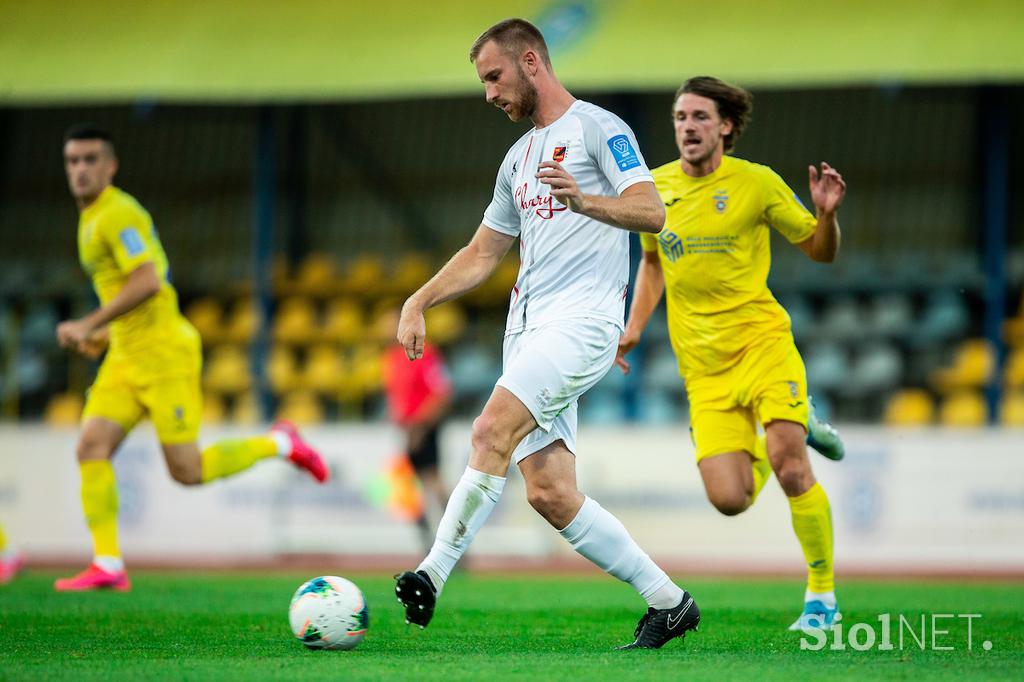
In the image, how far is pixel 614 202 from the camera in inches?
223

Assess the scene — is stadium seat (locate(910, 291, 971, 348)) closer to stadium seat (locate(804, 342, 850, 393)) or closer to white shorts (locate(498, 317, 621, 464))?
stadium seat (locate(804, 342, 850, 393))

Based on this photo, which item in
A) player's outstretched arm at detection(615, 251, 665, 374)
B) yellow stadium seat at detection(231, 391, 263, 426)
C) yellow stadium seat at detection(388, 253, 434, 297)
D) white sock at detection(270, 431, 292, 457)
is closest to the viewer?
player's outstretched arm at detection(615, 251, 665, 374)

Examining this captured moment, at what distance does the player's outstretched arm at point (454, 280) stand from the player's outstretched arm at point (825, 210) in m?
1.52

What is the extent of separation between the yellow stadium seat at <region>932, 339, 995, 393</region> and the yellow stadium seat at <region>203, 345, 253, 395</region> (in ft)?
27.4

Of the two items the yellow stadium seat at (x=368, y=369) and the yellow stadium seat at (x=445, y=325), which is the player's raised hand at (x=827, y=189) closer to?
the yellow stadium seat at (x=445, y=325)

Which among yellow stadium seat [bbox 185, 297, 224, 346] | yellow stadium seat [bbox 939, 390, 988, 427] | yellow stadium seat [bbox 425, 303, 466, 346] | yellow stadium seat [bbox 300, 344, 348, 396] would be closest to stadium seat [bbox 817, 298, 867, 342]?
yellow stadium seat [bbox 939, 390, 988, 427]

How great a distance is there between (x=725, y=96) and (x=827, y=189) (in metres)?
0.72

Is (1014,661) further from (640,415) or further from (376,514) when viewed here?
(640,415)

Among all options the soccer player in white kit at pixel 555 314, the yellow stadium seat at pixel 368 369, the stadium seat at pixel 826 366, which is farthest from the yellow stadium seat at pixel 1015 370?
the soccer player in white kit at pixel 555 314

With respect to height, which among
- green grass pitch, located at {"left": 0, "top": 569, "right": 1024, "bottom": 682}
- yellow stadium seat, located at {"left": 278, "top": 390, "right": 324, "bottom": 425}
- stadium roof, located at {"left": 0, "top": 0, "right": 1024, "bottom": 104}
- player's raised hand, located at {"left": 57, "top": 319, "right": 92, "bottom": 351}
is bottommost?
green grass pitch, located at {"left": 0, "top": 569, "right": 1024, "bottom": 682}

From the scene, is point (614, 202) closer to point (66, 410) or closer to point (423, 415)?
point (423, 415)

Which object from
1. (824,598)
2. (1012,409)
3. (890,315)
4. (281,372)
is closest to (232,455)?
(824,598)

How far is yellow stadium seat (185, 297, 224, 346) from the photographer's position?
1878 centimetres

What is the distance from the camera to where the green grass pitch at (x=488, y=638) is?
17.2 ft
